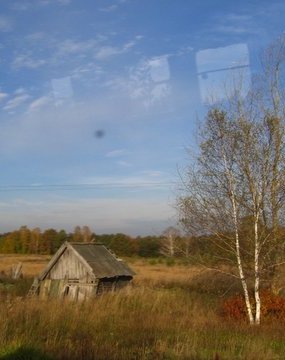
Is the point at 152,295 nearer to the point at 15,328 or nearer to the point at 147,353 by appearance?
the point at 15,328

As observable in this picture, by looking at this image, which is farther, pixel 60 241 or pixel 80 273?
pixel 60 241

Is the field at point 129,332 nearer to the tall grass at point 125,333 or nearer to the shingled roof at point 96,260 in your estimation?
the tall grass at point 125,333

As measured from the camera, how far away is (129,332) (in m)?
11.5

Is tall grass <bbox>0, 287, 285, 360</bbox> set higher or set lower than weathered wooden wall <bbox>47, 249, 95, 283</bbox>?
lower

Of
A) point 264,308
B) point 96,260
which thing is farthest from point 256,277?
point 96,260

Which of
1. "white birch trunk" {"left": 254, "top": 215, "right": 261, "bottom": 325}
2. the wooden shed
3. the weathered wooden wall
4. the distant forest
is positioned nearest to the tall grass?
"white birch trunk" {"left": 254, "top": 215, "right": 261, "bottom": 325}

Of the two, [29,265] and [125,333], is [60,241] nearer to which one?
[29,265]

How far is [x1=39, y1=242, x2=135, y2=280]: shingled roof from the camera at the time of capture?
70.5 ft

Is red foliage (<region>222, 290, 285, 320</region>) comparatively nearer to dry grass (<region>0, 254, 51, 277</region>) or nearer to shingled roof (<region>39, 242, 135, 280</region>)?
shingled roof (<region>39, 242, 135, 280</region>)

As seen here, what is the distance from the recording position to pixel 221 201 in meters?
17.0

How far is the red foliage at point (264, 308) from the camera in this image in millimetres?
16547

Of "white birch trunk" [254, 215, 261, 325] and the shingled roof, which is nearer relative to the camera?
"white birch trunk" [254, 215, 261, 325]

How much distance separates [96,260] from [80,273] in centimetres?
99

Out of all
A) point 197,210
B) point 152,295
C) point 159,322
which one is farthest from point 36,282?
point 159,322
